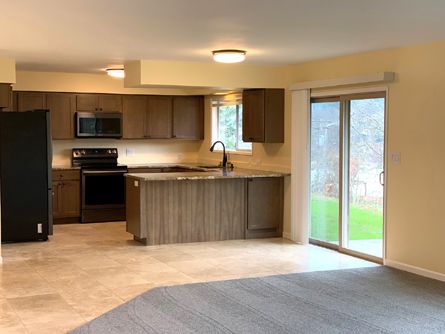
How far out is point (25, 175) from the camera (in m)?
8.00

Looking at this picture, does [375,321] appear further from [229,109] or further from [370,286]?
[229,109]

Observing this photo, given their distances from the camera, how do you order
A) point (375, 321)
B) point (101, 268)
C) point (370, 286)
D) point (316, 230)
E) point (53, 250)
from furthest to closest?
point (316, 230)
point (53, 250)
point (101, 268)
point (370, 286)
point (375, 321)

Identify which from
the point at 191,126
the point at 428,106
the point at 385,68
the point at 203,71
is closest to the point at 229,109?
the point at 191,126

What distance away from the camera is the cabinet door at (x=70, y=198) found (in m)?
9.58

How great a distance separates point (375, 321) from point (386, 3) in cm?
234

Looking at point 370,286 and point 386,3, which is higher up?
point 386,3

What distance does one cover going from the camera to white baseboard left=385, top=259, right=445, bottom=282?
6.06 m

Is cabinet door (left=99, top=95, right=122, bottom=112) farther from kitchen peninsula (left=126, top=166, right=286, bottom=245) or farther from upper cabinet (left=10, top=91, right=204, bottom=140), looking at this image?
kitchen peninsula (left=126, top=166, right=286, bottom=245)

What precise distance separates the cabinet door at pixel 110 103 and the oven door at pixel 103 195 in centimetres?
100

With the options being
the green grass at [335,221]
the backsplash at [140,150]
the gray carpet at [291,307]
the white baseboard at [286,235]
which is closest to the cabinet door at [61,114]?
the backsplash at [140,150]

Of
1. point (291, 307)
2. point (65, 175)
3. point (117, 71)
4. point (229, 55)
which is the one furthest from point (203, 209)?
point (291, 307)

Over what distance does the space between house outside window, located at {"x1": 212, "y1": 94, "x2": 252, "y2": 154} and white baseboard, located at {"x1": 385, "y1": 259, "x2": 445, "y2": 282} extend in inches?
131

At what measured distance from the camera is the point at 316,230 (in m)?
8.07

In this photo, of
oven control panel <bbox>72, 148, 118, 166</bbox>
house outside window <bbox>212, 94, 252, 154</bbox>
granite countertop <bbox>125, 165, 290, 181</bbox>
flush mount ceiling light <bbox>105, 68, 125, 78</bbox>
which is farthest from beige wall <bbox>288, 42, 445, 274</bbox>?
oven control panel <bbox>72, 148, 118, 166</bbox>
